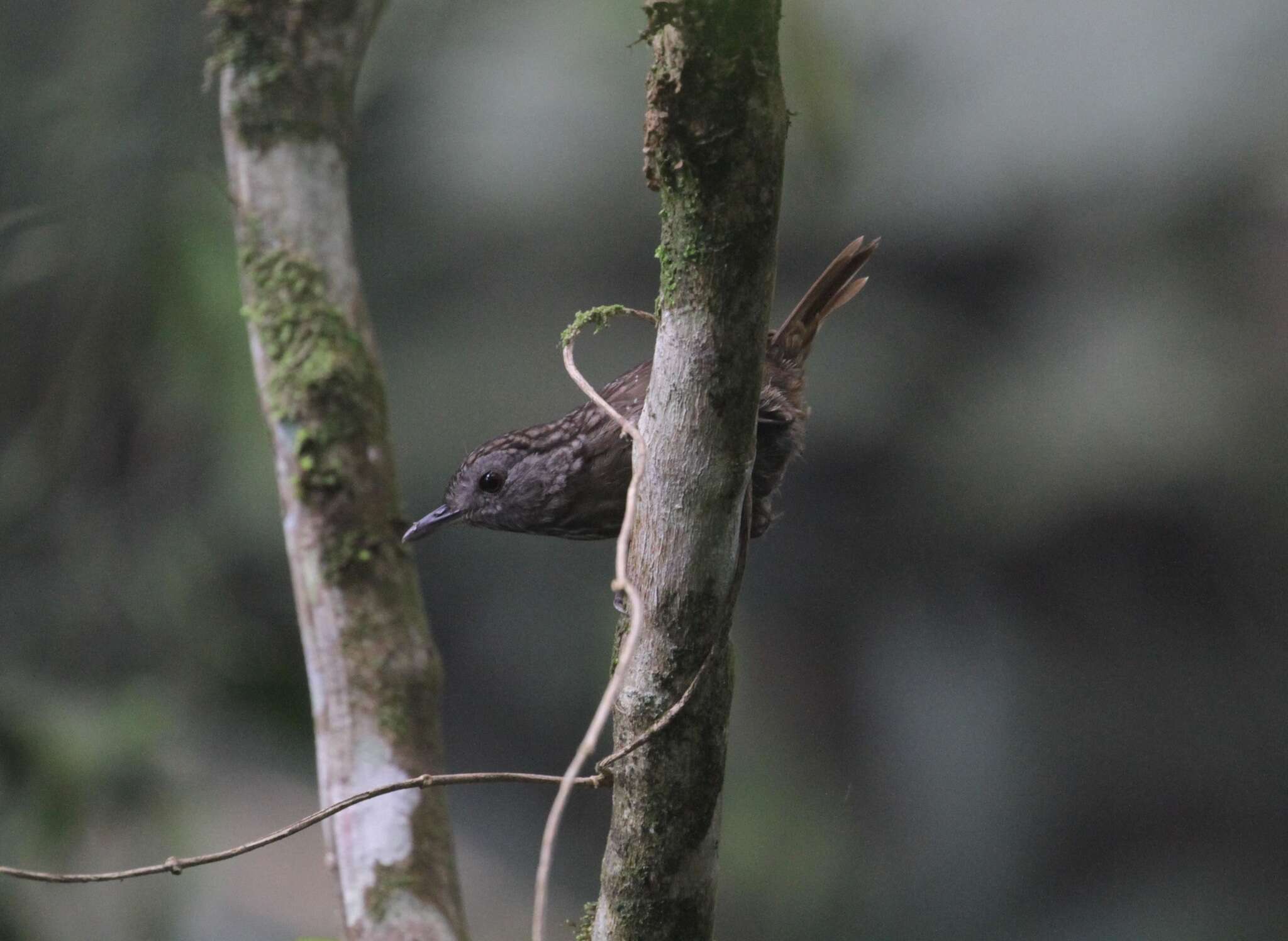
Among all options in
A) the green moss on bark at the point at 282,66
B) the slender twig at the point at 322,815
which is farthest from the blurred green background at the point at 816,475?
the slender twig at the point at 322,815

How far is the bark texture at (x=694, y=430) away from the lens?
4.17 feet

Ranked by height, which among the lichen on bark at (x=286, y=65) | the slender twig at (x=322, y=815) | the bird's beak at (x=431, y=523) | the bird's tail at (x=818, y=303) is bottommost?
the slender twig at (x=322, y=815)

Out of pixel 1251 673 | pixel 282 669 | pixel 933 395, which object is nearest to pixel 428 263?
pixel 282 669

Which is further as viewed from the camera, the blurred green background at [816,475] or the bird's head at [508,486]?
the blurred green background at [816,475]

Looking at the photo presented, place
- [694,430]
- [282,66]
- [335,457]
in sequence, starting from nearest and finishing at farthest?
[694,430]
[335,457]
[282,66]

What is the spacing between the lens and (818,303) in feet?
10.2

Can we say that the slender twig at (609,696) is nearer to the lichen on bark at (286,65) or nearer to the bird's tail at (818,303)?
the bird's tail at (818,303)

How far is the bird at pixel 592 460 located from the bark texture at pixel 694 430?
110 centimetres

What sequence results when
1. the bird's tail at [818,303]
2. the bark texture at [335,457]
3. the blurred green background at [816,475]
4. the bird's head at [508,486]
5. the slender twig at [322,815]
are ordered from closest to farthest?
the slender twig at [322,815]
the bark texture at [335,457]
the bird's head at [508,486]
the bird's tail at [818,303]
the blurred green background at [816,475]

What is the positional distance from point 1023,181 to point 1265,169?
0.95 metres

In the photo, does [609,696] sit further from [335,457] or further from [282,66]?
[282,66]

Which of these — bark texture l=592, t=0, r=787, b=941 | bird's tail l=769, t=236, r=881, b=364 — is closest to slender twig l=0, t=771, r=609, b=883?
bark texture l=592, t=0, r=787, b=941

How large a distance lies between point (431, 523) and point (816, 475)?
9.60 feet

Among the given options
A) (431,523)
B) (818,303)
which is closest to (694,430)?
(431,523)
